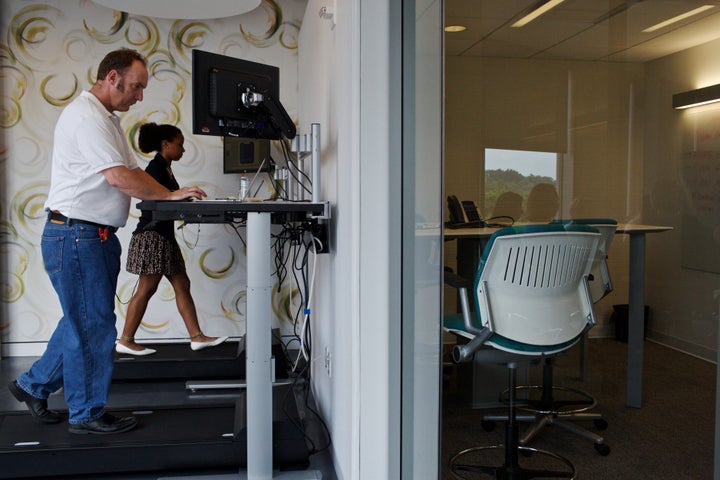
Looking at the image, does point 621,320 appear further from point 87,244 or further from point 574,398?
point 87,244

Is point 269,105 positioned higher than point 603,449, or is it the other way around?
point 269,105

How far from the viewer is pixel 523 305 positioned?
5.28 feet

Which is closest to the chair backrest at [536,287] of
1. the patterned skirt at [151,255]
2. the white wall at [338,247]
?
the white wall at [338,247]

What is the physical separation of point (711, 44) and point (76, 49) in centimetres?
498

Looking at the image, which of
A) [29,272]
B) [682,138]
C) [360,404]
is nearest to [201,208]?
[360,404]

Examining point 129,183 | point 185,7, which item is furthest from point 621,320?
point 185,7

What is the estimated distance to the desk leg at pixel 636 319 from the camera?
3.15 feet

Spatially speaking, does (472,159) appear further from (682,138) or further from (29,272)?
(29,272)

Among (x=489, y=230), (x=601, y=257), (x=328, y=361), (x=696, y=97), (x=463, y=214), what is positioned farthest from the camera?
(x=328, y=361)

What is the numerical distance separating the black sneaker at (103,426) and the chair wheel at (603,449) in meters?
2.45

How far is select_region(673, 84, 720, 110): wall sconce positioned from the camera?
0.78 m

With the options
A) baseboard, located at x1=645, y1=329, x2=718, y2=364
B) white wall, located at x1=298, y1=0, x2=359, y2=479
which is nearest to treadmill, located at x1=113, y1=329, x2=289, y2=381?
white wall, located at x1=298, y1=0, x2=359, y2=479

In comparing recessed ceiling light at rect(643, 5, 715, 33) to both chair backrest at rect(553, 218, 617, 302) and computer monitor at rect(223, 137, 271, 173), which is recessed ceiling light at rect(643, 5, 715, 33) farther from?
computer monitor at rect(223, 137, 271, 173)

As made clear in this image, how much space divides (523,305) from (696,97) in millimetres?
848
